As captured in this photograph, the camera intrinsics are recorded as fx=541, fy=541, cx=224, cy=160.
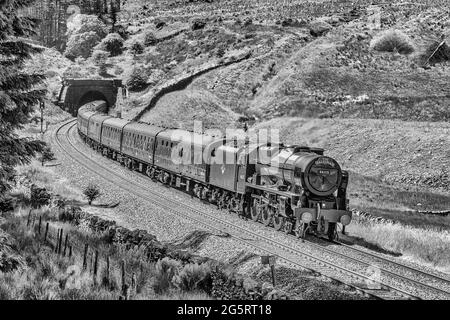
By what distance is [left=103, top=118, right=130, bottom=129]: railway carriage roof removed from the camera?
4326cm

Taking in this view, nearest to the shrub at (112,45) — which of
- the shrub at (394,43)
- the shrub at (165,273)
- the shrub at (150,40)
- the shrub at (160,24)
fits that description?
the shrub at (150,40)

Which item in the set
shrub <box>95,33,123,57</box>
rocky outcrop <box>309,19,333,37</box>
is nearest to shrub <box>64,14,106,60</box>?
shrub <box>95,33,123,57</box>

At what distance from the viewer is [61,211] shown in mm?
23422


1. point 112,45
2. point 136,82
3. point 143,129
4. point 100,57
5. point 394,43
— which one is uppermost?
point 112,45

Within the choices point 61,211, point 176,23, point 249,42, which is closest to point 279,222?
point 61,211

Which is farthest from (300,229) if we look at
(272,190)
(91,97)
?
(91,97)

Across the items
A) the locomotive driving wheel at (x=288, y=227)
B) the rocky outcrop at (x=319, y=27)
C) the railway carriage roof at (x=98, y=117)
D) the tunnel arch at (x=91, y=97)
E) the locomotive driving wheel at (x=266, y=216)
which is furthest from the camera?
the tunnel arch at (x=91, y=97)

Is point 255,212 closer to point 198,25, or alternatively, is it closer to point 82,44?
point 198,25

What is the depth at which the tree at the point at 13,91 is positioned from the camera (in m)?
14.4

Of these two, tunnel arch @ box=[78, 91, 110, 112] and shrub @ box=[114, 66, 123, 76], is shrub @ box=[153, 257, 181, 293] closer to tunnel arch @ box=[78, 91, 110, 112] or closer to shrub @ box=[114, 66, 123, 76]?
tunnel arch @ box=[78, 91, 110, 112]

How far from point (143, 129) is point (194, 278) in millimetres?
25800

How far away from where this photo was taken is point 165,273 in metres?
14.9

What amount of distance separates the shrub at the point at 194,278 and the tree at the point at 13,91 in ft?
17.7

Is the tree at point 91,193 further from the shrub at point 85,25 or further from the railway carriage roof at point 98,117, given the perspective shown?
the shrub at point 85,25
